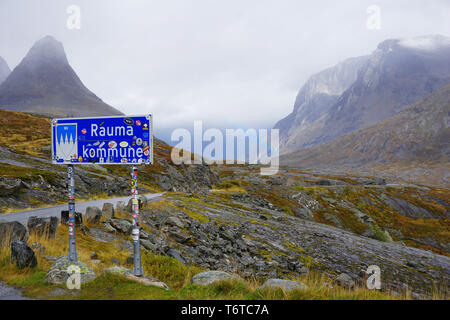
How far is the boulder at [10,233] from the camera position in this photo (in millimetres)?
10438

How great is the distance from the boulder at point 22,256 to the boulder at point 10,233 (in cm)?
172

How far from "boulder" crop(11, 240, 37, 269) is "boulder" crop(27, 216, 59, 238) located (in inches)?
142

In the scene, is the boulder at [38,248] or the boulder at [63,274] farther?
the boulder at [38,248]

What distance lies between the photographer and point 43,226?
12750mm

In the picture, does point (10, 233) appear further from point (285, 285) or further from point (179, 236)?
point (179, 236)

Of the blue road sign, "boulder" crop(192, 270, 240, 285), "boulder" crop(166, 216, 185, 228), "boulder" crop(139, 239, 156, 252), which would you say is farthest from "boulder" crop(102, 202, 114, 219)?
"boulder" crop(192, 270, 240, 285)

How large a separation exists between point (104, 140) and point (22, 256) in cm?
436

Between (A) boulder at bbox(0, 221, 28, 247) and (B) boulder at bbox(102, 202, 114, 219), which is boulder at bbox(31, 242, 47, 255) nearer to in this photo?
(A) boulder at bbox(0, 221, 28, 247)

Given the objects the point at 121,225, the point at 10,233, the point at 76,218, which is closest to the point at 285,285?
the point at 10,233

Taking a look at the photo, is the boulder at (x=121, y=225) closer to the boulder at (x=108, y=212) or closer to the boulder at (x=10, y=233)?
the boulder at (x=108, y=212)

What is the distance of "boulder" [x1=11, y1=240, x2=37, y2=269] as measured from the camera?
8.84 m

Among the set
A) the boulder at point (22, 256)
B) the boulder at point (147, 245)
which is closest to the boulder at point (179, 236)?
the boulder at point (147, 245)
